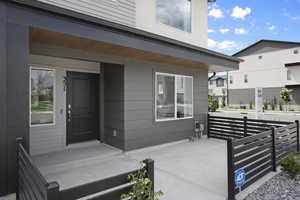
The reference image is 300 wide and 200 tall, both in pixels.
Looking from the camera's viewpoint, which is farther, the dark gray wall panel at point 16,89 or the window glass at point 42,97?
the window glass at point 42,97

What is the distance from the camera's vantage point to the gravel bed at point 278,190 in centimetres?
263

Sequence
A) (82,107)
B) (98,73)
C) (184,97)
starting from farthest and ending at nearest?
(184,97) → (98,73) → (82,107)

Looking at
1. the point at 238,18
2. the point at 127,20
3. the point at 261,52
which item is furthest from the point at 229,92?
the point at 127,20

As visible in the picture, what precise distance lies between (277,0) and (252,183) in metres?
14.0

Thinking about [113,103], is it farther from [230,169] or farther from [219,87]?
[219,87]

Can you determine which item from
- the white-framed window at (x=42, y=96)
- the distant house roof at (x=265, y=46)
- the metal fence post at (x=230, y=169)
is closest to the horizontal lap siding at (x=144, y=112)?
the white-framed window at (x=42, y=96)

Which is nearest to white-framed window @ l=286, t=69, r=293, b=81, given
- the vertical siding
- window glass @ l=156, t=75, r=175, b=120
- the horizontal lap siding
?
the horizontal lap siding

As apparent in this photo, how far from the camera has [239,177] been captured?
2537mm

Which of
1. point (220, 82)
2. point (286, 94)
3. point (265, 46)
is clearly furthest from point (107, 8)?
point (220, 82)

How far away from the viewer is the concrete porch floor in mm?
2811

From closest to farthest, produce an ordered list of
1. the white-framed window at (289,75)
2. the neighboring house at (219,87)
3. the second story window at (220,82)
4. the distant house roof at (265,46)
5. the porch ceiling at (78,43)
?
1. the porch ceiling at (78,43)
2. the white-framed window at (289,75)
3. the distant house roof at (265,46)
4. the neighboring house at (219,87)
5. the second story window at (220,82)

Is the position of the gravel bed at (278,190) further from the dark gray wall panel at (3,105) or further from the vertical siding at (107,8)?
the vertical siding at (107,8)

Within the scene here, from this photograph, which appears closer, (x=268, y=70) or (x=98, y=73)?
(x=98, y=73)

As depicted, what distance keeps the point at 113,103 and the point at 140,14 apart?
8.63 feet
